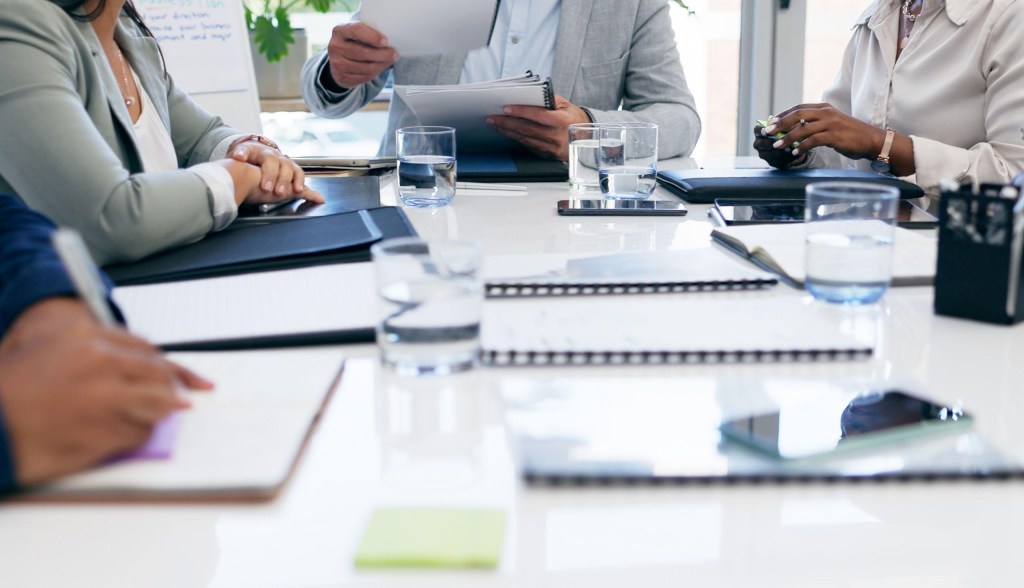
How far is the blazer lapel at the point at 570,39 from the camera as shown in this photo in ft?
6.66

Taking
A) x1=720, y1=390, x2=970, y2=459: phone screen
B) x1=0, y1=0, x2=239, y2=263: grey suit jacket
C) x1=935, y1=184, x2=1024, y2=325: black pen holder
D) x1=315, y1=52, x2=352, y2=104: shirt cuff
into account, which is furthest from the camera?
x1=315, y1=52, x2=352, y2=104: shirt cuff

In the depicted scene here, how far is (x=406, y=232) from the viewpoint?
110cm

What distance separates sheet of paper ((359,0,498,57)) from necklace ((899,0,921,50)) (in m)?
0.78

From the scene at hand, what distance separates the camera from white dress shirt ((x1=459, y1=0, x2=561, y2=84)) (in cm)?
207

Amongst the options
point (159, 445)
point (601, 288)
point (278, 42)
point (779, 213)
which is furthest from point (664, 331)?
point (278, 42)

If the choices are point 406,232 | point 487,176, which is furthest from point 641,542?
point 487,176

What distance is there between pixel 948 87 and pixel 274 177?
119 centimetres

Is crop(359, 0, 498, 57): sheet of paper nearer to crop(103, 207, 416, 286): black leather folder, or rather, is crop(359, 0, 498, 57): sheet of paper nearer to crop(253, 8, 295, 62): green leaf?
crop(103, 207, 416, 286): black leather folder

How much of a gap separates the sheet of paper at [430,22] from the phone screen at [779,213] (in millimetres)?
596

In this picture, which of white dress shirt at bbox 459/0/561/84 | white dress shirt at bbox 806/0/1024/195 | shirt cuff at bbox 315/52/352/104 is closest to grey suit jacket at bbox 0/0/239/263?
shirt cuff at bbox 315/52/352/104

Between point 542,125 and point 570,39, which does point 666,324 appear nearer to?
point 542,125

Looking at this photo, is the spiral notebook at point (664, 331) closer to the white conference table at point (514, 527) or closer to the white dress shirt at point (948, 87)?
the white conference table at point (514, 527)

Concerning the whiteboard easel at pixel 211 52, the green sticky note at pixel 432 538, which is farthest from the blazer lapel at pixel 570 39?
the green sticky note at pixel 432 538

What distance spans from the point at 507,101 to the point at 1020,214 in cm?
101
